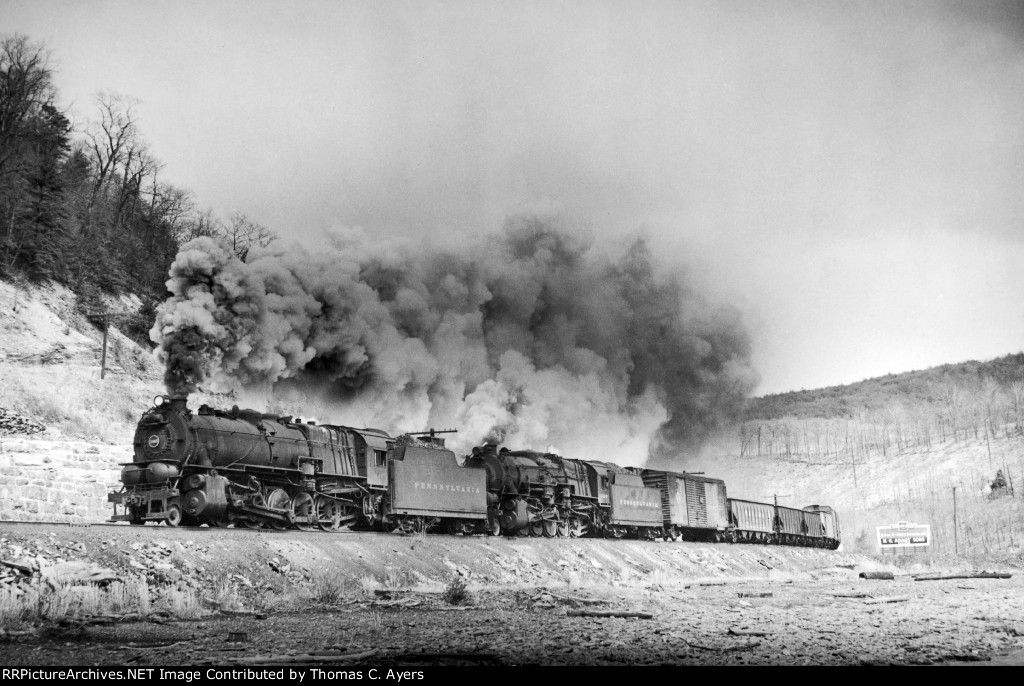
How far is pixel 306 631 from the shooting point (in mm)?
10383

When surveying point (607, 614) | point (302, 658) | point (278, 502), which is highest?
point (278, 502)

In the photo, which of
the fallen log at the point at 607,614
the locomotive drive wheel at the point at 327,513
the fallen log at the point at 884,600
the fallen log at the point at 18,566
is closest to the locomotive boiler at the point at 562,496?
the locomotive drive wheel at the point at 327,513

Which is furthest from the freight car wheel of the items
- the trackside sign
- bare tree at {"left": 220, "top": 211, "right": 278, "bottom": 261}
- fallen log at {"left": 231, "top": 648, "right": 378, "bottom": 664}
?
the trackside sign

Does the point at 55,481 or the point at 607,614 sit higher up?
the point at 55,481

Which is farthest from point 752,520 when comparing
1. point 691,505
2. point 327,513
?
point 327,513

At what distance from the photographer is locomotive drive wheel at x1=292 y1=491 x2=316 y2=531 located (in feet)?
66.5

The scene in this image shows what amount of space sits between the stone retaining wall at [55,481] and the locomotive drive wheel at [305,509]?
5886 mm

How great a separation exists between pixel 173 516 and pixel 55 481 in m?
8.88

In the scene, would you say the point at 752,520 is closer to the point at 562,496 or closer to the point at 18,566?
the point at 562,496

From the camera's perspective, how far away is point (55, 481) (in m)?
24.4

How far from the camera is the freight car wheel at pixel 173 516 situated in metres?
17.7

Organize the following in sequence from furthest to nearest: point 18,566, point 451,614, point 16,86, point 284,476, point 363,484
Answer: point 16,86 < point 363,484 < point 284,476 < point 451,614 < point 18,566

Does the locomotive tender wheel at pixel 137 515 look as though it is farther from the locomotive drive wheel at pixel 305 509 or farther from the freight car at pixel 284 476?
the locomotive drive wheel at pixel 305 509

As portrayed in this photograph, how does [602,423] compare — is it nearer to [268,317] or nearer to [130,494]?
[268,317]
